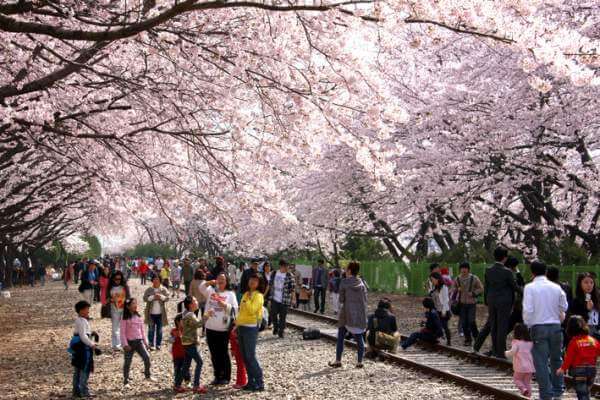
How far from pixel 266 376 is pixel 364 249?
31259 mm

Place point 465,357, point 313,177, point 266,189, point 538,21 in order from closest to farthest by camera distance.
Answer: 1. point 538,21
2. point 465,357
3. point 266,189
4. point 313,177

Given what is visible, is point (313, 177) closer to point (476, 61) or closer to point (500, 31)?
point (476, 61)

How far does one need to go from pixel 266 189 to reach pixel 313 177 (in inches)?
698

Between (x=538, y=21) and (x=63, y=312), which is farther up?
(x=538, y=21)

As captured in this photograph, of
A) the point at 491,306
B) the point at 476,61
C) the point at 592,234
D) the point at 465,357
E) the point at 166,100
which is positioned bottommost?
the point at 465,357

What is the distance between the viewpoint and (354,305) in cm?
1171

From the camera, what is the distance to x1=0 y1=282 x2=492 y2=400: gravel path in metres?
9.88

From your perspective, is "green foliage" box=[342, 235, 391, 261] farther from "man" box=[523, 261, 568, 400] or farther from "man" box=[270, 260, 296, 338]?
"man" box=[523, 261, 568, 400]

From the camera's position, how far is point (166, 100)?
1238cm

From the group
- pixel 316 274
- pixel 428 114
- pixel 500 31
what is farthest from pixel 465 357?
pixel 316 274

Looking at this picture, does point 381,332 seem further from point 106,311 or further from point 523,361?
point 106,311

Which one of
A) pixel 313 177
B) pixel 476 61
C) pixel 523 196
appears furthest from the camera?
pixel 313 177

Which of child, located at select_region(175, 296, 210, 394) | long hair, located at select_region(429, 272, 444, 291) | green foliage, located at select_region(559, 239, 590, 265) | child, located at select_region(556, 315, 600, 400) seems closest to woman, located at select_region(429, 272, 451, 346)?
long hair, located at select_region(429, 272, 444, 291)

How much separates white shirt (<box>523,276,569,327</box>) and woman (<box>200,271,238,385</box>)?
3765mm
